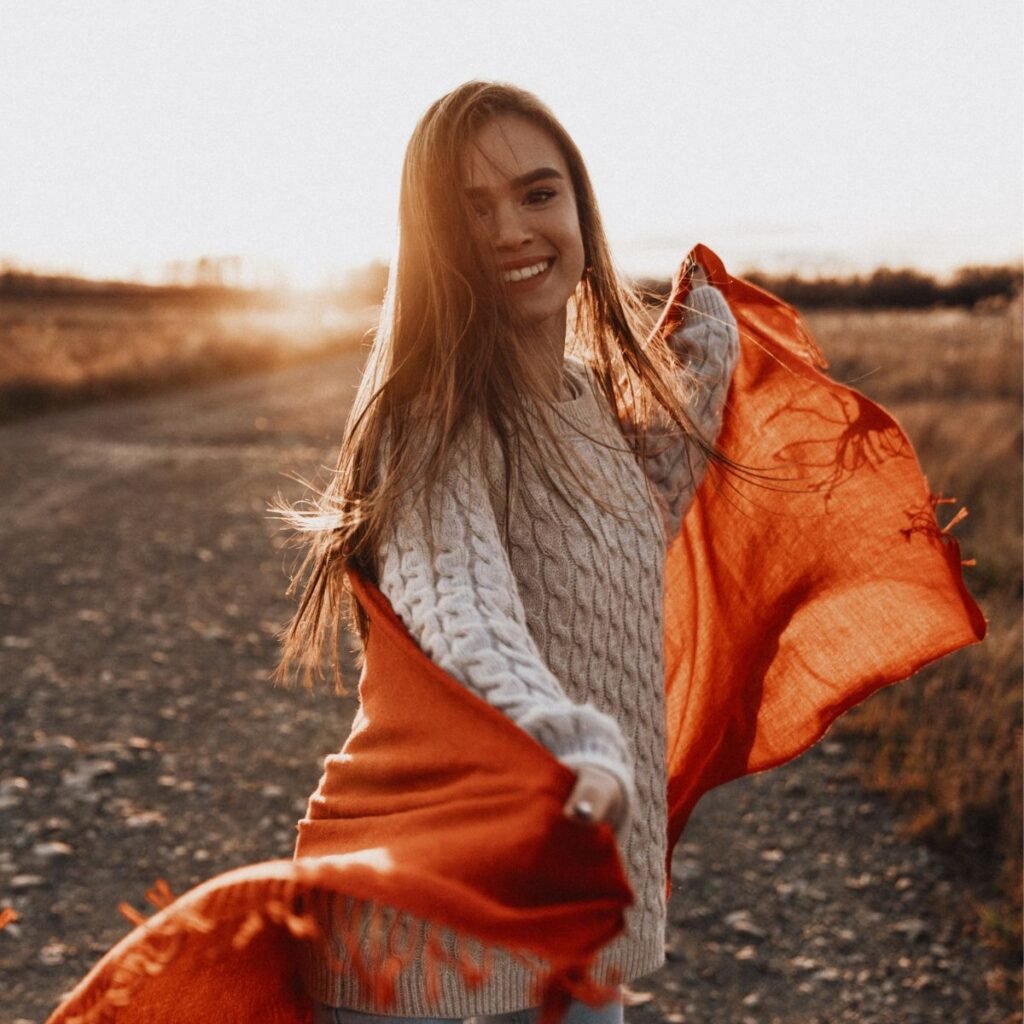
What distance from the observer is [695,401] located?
8.68 ft

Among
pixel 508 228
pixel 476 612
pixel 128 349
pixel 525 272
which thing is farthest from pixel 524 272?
pixel 128 349

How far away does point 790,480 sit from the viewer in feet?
9.23

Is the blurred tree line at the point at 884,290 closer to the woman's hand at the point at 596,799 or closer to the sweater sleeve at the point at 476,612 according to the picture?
the sweater sleeve at the point at 476,612

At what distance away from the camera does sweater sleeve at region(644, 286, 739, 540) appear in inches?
98.2

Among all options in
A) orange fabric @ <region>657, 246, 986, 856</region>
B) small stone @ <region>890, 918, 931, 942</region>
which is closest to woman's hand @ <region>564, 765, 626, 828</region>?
orange fabric @ <region>657, 246, 986, 856</region>

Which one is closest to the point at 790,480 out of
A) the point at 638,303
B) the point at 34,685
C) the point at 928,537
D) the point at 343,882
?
the point at 928,537

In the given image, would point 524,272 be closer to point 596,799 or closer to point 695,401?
point 695,401

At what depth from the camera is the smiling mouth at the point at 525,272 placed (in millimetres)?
2152

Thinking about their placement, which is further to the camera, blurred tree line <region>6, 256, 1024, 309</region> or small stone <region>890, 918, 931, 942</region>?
blurred tree line <region>6, 256, 1024, 309</region>

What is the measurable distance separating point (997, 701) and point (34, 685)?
482 cm

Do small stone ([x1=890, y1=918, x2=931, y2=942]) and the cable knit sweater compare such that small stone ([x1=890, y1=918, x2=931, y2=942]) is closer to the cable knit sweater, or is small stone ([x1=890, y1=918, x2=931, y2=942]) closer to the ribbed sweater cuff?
the cable knit sweater

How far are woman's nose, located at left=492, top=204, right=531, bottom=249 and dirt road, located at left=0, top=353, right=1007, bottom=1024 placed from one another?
8.61 ft

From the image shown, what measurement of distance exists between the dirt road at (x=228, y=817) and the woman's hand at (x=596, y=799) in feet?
8.05

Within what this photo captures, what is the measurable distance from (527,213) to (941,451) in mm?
7072
